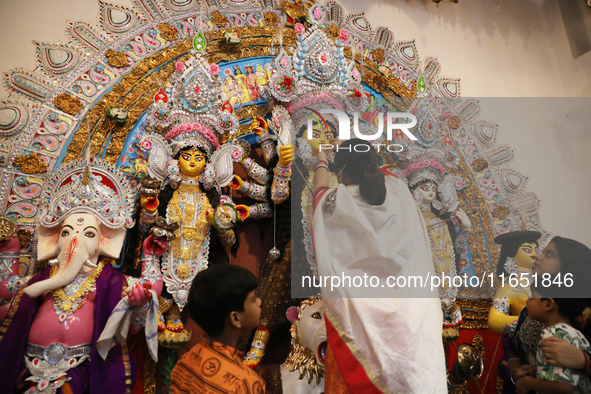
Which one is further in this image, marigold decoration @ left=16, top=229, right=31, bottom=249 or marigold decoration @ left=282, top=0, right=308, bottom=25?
marigold decoration @ left=282, top=0, right=308, bottom=25

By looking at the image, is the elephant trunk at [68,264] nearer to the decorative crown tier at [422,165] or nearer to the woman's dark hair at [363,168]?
the woman's dark hair at [363,168]

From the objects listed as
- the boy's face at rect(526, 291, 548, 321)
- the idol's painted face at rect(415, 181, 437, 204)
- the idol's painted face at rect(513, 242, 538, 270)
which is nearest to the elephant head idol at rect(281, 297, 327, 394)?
the idol's painted face at rect(415, 181, 437, 204)

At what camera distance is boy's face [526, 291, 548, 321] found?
2.87 m

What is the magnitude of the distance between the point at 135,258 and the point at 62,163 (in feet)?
2.36

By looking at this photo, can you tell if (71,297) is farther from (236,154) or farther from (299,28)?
(299,28)

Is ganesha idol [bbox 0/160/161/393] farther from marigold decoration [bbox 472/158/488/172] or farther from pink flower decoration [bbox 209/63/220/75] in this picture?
marigold decoration [bbox 472/158/488/172]

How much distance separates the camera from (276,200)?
3.63 meters

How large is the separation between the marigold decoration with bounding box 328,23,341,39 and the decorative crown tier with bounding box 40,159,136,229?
2.28 meters

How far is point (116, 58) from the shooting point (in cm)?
366

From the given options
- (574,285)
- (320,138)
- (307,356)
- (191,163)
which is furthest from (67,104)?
(574,285)

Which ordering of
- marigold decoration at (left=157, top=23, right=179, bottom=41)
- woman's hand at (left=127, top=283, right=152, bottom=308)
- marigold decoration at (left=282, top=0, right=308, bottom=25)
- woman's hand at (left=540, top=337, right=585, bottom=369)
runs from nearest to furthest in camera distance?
woman's hand at (left=540, top=337, right=585, bottom=369)
woman's hand at (left=127, top=283, right=152, bottom=308)
marigold decoration at (left=157, top=23, right=179, bottom=41)
marigold decoration at (left=282, top=0, right=308, bottom=25)

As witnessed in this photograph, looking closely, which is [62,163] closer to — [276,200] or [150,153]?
[150,153]

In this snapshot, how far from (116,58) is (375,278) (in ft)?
7.54

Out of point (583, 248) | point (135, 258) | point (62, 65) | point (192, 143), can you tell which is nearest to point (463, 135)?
point (583, 248)
